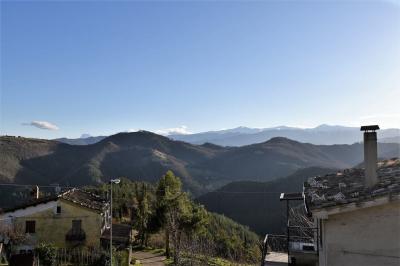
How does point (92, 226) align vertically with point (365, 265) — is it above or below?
below

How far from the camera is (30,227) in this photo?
103 ft

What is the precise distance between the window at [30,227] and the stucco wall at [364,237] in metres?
26.4

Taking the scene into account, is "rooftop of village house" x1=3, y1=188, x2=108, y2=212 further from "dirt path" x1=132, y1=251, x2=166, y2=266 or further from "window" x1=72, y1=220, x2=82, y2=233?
"dirt path" x1=132, y1=251, x2=166, y2=266

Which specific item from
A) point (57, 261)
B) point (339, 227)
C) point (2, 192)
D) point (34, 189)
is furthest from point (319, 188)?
point (2, 192)

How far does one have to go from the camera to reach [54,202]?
32.0 m

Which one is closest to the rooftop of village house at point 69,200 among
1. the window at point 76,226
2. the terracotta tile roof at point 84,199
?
the terracotta tile roof at point 84,199

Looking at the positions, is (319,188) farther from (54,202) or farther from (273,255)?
(54,202)

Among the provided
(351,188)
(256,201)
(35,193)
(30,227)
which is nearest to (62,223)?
(30,227)

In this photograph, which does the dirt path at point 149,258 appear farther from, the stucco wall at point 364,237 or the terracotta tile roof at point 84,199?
the stucco wall at point 364,237

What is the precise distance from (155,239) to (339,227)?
41.7m

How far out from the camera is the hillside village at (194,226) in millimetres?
10727

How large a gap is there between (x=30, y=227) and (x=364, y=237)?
27.6 meters

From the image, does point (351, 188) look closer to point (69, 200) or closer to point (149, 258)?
point (69, 200)

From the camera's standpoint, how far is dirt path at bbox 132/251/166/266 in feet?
118
